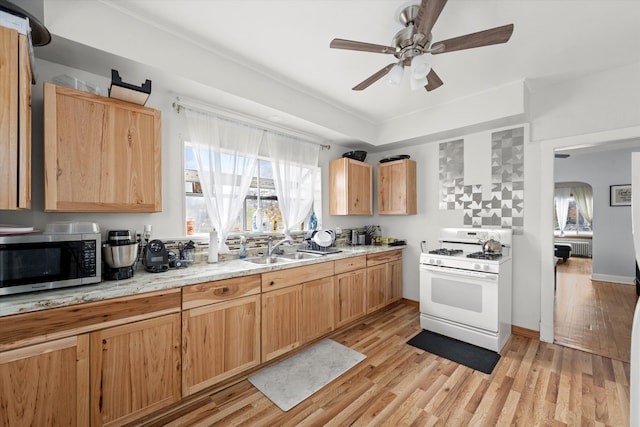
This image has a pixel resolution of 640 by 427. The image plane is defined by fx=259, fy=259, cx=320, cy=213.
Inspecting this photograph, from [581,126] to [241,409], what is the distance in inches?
158

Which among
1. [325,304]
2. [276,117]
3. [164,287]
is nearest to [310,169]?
[276,117]

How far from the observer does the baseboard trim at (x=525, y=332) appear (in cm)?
286

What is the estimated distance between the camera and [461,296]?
9.18 feet

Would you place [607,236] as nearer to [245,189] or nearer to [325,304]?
[325,304]

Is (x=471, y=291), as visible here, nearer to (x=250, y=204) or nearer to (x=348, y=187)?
(x=348, y=187)

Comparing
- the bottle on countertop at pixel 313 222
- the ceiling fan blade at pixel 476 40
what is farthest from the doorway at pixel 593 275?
the bottle on countertop at pixel 313 222

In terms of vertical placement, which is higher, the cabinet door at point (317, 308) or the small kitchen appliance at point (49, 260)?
the small kitchen appliance at point (49, 260)

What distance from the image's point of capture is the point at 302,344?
2.56 meters

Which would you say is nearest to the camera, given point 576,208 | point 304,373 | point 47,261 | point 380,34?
point 47,261

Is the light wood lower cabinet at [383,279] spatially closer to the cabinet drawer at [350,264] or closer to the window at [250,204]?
the cabinet drawer at [350,264]

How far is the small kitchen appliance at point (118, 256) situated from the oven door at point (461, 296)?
2902mm

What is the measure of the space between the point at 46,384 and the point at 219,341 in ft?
3.01

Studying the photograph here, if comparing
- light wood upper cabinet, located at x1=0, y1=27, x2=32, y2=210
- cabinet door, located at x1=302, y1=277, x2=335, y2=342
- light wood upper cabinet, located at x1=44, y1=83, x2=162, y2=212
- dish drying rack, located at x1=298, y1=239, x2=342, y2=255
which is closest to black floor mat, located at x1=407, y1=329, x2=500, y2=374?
cabinet door, located at x1=302, y1=277, x2=335, y2=342

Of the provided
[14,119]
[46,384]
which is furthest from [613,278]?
[14,119]
